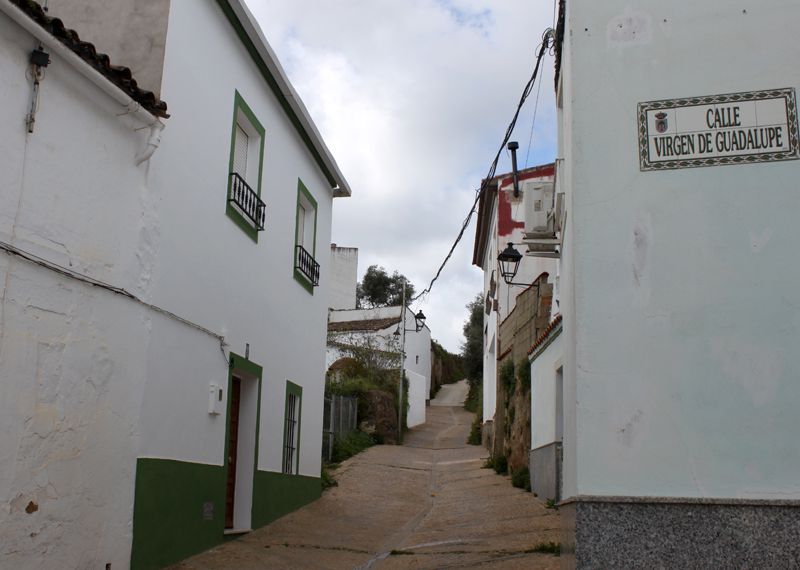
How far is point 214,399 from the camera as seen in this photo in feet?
28.1

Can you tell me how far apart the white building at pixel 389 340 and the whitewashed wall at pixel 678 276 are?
71.9 ft

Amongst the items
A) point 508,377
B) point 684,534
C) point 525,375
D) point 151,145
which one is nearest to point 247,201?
Result: point 151,145

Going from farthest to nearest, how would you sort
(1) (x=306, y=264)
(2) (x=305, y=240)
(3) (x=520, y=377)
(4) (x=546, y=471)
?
1. (3) (x=520, y=377)
2. (2) (x=305, y=240)
3. (1) (x=306, y=264)
4. (4) (x=546, y=471)

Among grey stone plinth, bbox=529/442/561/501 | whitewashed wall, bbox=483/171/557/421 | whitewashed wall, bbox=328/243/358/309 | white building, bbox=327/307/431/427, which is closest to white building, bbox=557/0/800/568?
grey stone plinth, bbox=529/442/561/501

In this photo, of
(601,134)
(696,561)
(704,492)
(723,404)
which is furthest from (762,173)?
(696,561)

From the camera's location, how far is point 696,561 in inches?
203

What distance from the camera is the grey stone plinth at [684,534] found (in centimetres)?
513

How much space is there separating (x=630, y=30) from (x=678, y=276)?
1.82 metres

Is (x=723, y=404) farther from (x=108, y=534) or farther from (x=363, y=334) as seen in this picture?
(x=363, y=334)

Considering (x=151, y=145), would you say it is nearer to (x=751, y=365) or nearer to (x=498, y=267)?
(x=751, y=365)

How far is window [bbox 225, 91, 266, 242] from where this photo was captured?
920 cm

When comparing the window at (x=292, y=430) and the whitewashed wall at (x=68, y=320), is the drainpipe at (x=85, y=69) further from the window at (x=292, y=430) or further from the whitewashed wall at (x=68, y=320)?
the window at (x=292, y=430)

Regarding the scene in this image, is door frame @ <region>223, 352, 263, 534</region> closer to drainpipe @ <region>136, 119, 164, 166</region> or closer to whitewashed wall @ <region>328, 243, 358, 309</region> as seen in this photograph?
drainpipe @ <region>136, 119, 164, 166</region>

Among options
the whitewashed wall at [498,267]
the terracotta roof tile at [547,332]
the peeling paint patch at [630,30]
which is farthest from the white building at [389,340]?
the peeling paint patch at [630,30]
